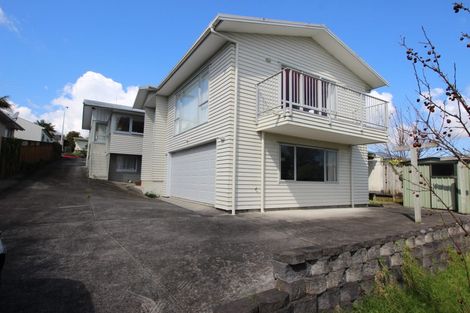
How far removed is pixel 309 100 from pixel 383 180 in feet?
29.7

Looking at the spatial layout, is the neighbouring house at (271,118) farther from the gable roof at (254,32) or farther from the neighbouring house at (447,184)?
the neighbouring house at (447,184)

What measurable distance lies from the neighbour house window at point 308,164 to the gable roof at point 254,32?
4010mm

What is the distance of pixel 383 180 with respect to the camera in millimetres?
15773

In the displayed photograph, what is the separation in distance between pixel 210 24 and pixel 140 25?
410 centimetres

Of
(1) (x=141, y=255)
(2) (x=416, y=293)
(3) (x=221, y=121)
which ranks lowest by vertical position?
(2) (x=416, y=293)

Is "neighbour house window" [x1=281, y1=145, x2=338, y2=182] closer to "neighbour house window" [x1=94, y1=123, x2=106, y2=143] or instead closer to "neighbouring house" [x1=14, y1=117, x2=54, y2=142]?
"neighbour house window" [x1=94, y1=123, x2=106, y2=143]

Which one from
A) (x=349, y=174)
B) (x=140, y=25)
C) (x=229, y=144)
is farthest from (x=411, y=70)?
(x=140, y=25)

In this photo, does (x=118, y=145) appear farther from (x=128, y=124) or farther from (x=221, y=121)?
(x=221, y=121)

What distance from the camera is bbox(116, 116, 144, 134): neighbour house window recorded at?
19536mm

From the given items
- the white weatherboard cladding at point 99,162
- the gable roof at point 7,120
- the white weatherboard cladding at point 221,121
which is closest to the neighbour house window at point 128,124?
the white weatherboard cladding at point 99,162

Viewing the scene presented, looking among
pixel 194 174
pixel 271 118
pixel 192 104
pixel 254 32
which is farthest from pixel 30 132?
pixel 271 118

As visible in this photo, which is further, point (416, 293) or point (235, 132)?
point (235, 132)

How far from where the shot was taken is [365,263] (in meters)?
3.74

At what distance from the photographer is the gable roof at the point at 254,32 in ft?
28.3
